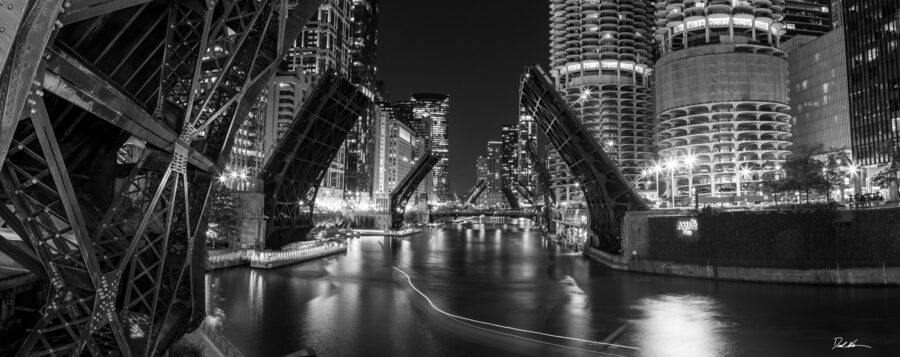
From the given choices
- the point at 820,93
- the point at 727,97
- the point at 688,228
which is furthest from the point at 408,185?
the point at 820,93

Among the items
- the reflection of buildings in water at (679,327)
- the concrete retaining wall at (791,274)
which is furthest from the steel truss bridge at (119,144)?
the concrete retaining wall at (791,274)

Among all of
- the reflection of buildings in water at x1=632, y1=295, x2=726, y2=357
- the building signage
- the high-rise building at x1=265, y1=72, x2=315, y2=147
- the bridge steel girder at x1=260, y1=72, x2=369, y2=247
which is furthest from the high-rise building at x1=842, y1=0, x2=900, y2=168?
the high-rise building at x1=265, y1=72, x2=315, y2=147

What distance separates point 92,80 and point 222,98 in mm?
3160

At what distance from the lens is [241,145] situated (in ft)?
386

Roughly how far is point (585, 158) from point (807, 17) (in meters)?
153

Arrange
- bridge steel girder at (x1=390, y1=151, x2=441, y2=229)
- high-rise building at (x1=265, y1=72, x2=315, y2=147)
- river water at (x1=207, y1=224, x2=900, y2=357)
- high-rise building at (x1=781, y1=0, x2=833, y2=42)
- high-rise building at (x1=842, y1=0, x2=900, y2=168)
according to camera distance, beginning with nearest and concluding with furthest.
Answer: river water at (x1=207, y1=224, x2=900, y2=357), high-rise building at (x1=842, y1=0, x2=900, y2=168), bridge steel girder at (x1=390, y1=151, x2=441, y2=229), high-rise building at (x1=265, y1=72, x2=315, y2=147), high-rise building at (x1=781, y1=0, x2=833, y2=42)

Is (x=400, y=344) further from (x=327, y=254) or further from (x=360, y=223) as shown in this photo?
(x=360, y=223)

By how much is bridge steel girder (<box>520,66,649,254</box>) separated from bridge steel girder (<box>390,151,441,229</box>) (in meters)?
39.7

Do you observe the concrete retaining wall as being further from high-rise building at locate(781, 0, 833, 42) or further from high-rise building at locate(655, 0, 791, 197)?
high-rise building at locate(781, 0, 833, 42)

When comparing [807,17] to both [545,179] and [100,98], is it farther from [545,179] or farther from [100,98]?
[100,98]

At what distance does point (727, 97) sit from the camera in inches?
4102

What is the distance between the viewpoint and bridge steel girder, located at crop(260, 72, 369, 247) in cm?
3947

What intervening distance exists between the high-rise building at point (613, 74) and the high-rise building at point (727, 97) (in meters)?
25.2

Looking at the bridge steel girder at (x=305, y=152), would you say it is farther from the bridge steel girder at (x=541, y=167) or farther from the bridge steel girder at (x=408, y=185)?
the bridge steel girder at (x=541, y=167)
